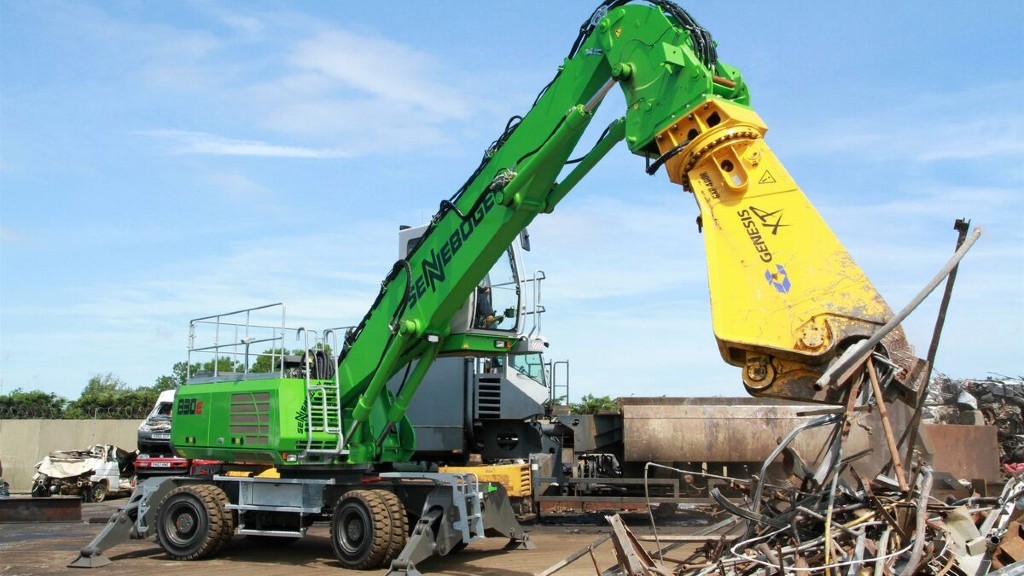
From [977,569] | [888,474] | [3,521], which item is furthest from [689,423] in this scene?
[3,521]

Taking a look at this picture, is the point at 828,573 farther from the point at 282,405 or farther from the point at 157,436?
the point at 157,436

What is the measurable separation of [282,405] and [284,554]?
2385mm

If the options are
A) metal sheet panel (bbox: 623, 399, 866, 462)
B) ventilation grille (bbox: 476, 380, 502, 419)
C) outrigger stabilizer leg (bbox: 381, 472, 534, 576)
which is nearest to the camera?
outrigger stabilizer leg (bbox: 381, 472, 534, 576)

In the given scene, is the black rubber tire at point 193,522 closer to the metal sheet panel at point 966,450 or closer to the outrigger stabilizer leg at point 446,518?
the outrigger stabilizer leg at point 446,518

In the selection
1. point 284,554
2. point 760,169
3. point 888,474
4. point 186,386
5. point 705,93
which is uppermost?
point 705,93

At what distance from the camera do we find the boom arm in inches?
268

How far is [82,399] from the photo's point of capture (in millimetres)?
51469

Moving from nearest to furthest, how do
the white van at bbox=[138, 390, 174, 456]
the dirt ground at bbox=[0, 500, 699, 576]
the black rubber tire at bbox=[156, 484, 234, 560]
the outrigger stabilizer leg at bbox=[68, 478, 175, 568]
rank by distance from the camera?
the dirt ground at bbox=[0, 500, 699, 576], the black rubber tire at bbox=[156, 484, 234, 560], the outrigger stabilizer leg at bbox=[68, 478, 175, 568], the white van at bbox=[138, 390, 174, 456]

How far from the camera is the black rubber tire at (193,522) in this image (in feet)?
38.3

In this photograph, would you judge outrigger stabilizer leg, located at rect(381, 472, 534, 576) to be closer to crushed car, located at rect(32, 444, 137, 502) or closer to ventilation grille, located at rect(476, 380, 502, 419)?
ventilation grille, located at rect(476, 380, 502, 419)

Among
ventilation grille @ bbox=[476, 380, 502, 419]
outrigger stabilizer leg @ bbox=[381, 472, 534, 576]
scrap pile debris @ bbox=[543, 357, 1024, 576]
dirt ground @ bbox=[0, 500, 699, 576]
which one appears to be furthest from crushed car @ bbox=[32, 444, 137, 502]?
scrap pile debris @ bbox=[543, 357, 1024, 576]

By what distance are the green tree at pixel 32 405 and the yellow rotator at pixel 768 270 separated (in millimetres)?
46174

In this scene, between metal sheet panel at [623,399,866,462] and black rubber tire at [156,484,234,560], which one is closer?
black rubber tire at [156,484,234,560]

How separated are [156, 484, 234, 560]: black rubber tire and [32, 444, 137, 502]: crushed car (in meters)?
13.4
